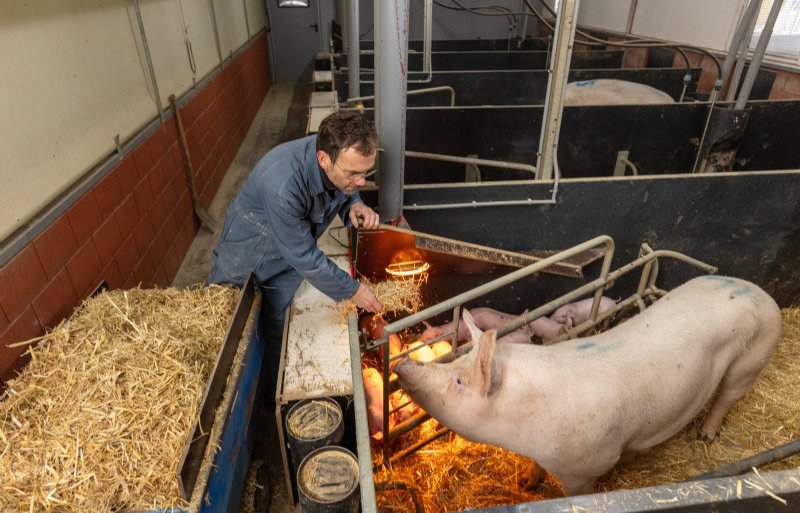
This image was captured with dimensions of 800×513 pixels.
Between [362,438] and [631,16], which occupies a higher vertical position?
[631,16]

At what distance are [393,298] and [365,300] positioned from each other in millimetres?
282

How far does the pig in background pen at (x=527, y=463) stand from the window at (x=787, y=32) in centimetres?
539

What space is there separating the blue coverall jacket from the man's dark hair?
0.21m

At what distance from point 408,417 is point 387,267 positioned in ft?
3.16

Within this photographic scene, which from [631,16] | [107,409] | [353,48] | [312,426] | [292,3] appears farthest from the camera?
[292,3]

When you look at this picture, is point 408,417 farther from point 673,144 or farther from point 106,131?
point 673,144

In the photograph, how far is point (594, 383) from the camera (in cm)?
242

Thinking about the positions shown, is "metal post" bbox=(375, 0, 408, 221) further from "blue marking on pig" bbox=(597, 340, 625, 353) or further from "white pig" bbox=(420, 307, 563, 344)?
"blue marking on pig" bbox=(597, 340, 625, 353)

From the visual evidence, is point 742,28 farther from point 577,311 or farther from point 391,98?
point 391,98

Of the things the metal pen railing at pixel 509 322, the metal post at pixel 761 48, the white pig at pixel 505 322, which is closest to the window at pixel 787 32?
the metal post at pixel 761 48

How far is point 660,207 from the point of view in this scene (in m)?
3.97

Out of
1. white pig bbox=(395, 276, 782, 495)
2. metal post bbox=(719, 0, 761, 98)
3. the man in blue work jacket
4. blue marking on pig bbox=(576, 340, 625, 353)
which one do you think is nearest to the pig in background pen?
white pig bbox=(395, 276, 782, 495)

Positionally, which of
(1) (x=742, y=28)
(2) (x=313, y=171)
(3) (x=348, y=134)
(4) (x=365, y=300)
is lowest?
(4) (x=365, y=300)

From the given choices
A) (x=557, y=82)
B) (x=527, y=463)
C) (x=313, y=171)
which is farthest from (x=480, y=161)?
(x=527, y=463)
